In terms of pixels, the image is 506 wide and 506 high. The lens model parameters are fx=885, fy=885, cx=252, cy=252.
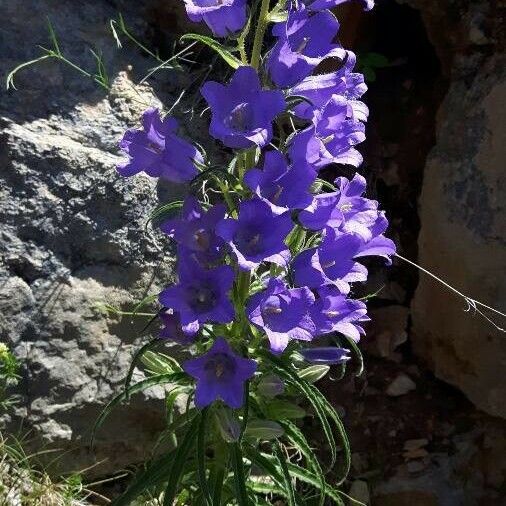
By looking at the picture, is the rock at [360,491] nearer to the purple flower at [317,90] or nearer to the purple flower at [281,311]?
the purple flower at [281,311]

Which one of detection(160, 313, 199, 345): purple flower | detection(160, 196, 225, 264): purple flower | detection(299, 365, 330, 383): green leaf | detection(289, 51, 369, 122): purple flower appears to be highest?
detection(289, 51, 369, 122): purple flower

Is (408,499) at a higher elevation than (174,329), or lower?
lower

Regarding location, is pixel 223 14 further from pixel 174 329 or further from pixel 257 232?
pixel 174 329

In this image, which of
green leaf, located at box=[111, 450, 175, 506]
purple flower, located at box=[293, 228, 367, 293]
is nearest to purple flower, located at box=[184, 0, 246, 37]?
purple flower, located at box=[293, 228, 367, 293]

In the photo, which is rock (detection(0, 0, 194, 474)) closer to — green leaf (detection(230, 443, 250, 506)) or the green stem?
green leaf (detection(230, 443, 250, 506))

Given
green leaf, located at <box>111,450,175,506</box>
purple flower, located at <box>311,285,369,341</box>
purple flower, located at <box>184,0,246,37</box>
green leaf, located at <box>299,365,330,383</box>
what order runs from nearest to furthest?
1. purple flower, located at <box>184,0,246,37</box>
2. purple flower, located at <box>311,285,369,341</box>
3. green leaf, located at <box>111,450,175,506</box>
4. green leaf, located at <box>299,365,330,383</box>

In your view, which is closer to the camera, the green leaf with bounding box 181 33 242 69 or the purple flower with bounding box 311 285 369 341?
the green leaf with bounding box 181 33 242 69

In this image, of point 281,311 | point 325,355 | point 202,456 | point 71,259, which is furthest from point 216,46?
point 71,259
